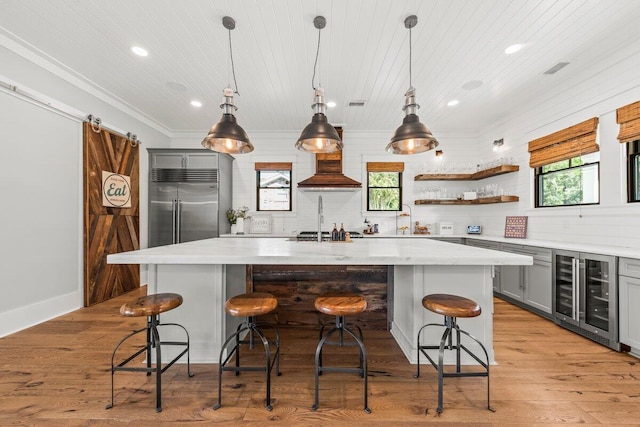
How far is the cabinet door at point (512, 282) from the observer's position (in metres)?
3.65

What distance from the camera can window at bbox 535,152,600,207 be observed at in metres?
3.20

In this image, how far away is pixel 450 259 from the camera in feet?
5.91

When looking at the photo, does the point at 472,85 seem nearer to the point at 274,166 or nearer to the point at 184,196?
the point at 274,166

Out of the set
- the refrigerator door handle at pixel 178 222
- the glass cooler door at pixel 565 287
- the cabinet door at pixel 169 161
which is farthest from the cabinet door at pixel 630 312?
the cabinet door at pixel 169 161

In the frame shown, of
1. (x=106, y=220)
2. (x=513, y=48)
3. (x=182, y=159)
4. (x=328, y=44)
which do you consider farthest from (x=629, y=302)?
(x=106, y=220)

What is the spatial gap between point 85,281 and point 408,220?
5386 millimetres

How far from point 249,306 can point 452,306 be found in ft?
4.34

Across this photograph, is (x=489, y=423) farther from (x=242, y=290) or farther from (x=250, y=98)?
(x=250, y=98)

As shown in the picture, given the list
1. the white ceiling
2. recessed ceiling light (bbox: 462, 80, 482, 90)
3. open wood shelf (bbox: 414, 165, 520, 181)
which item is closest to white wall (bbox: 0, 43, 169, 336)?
the white ceiling

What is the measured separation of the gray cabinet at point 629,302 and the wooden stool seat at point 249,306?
3064 mm

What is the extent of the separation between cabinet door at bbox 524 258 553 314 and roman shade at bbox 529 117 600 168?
143 centimetres

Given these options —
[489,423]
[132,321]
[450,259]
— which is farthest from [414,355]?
[132,321]

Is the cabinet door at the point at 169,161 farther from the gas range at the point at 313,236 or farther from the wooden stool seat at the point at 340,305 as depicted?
the wooden stool seat at the point at 340,305

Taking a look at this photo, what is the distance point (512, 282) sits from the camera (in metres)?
3.80
